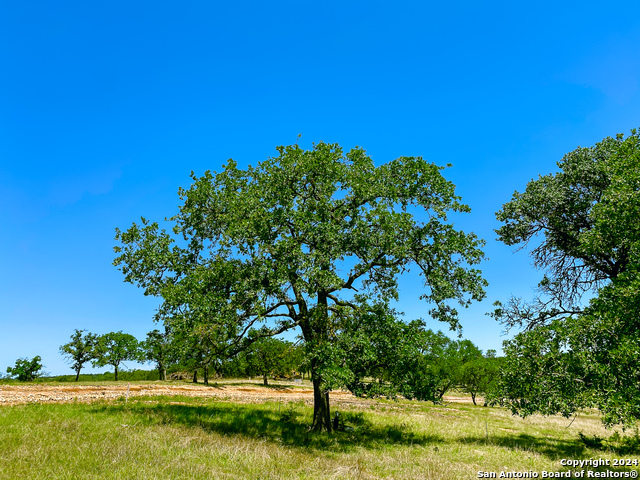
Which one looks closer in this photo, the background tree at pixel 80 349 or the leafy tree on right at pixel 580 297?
the leafy tree on right at pixel 580 297

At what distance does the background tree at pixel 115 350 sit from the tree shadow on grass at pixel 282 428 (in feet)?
224

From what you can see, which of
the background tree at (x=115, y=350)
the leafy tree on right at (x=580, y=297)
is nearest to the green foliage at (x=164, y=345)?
the leafy tree on right at (x=580, y=297)

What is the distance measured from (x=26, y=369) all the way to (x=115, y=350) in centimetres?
1784

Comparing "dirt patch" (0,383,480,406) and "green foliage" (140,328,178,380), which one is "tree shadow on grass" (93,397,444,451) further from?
"dirt patch" (0,383,480,406)

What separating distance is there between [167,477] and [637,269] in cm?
1830

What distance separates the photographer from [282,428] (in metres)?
21.2

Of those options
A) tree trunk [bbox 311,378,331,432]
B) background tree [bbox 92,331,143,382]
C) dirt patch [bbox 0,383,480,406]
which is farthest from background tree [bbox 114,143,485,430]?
background tree [bbox 92,331,143,382]

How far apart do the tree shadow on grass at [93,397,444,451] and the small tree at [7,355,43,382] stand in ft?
251

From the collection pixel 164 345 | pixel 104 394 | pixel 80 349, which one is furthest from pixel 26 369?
pixel 164 345

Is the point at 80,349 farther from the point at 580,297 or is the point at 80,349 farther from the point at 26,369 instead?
the point at 580,297

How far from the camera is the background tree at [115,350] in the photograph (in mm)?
81875

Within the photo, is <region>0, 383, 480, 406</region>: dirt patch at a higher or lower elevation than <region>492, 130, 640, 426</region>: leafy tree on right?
lower

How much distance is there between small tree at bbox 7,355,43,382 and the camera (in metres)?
79.6

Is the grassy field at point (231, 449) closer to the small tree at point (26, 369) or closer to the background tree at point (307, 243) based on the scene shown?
the background tree at point (307, 243)
